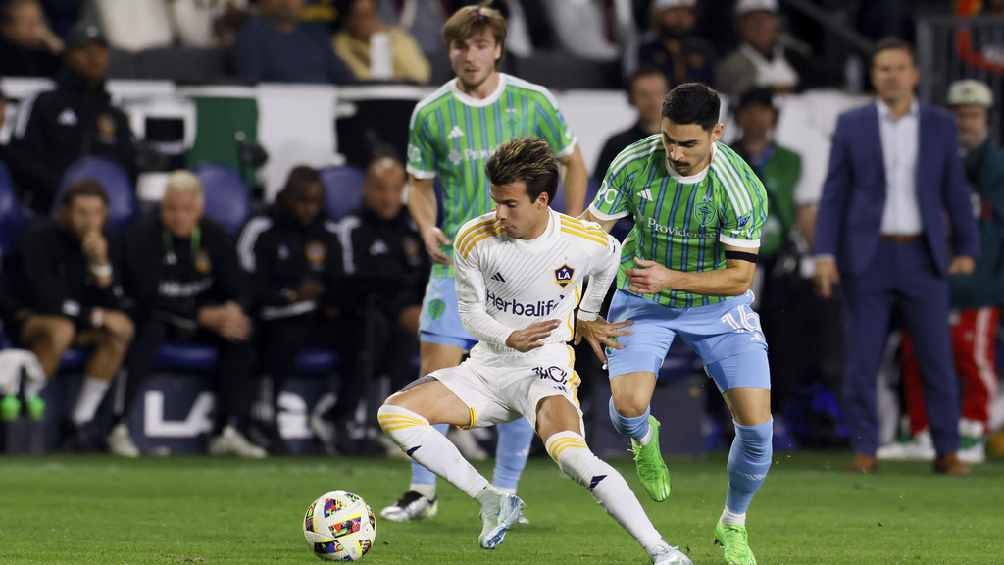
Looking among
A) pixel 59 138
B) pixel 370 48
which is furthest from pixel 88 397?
pixel 370 48

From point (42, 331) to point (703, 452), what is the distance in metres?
4.54

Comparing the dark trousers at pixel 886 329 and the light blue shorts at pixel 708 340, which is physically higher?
the light blue shorts at pixel 708 340

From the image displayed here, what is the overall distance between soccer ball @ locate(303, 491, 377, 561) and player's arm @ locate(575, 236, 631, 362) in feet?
3.67

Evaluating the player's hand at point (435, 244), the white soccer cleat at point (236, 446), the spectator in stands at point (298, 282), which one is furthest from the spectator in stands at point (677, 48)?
the player's hand at point (435, 244)

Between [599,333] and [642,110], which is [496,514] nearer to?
[599,333]

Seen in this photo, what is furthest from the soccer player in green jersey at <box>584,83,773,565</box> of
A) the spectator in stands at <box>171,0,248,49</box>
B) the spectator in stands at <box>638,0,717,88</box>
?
the spectator in stands at <box>171,0,248,49</box>

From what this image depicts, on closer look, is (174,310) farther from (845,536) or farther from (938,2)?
(938,2)

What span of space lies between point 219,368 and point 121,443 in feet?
2.73

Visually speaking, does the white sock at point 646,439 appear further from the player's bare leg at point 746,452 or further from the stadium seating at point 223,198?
the stadium seating at point 223,198

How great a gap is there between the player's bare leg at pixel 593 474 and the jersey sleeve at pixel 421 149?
2092 mm

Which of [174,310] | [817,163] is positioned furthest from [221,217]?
[817,163]

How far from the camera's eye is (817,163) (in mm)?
15555

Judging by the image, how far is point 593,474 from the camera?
22.2ft

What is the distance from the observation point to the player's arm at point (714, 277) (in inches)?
282
